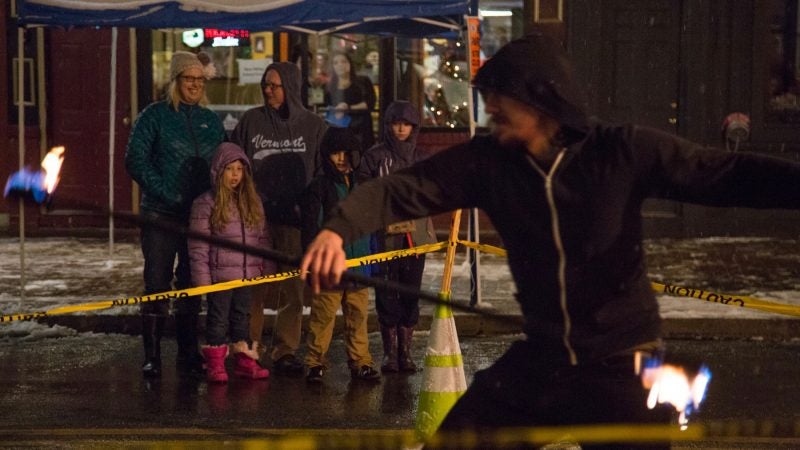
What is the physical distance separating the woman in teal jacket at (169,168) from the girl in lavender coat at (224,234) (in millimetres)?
246

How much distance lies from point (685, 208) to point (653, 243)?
61cm

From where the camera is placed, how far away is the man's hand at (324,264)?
141 inches

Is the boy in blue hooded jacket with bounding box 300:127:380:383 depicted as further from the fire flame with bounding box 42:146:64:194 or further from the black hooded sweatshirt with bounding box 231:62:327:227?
the fire flame with bounding box 42:146:64:194

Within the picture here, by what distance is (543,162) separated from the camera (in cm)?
388

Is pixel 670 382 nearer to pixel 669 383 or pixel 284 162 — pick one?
pixel 669 383

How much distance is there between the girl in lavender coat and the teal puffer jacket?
0.74ft

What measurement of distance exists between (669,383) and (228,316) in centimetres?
512

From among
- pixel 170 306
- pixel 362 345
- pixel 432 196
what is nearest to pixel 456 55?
pixel 170 306

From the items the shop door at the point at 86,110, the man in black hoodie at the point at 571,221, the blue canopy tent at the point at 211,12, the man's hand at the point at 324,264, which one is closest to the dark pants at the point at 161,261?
the blue canopy tent at the point at 211,12

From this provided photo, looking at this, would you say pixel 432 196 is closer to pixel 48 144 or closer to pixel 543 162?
pixel 543 162

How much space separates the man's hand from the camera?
3.58m

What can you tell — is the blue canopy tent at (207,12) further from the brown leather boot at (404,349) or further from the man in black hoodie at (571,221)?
the man in black hoodie at (571,221)

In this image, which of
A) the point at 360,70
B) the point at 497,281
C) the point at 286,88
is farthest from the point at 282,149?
the point at 360,70

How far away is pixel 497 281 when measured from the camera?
12.0m
